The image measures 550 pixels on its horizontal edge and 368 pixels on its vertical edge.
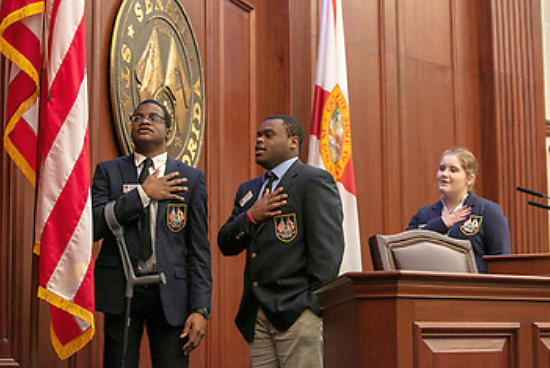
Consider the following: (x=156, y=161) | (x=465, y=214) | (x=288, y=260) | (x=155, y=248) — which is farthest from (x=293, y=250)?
(x=465, y=214)

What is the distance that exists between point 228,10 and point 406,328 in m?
3.71

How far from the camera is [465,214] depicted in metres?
4.54

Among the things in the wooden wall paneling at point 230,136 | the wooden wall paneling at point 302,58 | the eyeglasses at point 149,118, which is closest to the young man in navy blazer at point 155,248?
the eyeglasses at point 149,118

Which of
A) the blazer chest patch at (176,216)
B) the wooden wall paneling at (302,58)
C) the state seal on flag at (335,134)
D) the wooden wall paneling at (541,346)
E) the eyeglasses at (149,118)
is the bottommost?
the wooden wall paneling at (541,346)

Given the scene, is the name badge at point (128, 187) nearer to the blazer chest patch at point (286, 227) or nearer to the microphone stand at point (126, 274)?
the microphone stand at point (126, 274)

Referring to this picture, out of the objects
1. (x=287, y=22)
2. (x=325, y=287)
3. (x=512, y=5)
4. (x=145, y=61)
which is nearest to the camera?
(x=325, y=287)

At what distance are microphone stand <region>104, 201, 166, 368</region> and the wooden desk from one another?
1.63m

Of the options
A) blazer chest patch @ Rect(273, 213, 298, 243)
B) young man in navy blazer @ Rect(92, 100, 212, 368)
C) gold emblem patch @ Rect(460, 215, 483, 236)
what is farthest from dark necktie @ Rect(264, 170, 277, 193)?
gold emblem patch @ Rect(460, 215, 483, 236)

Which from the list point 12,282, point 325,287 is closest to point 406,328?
point 325,287

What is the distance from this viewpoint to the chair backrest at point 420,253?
337cm

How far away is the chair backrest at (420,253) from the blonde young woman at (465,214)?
90cm

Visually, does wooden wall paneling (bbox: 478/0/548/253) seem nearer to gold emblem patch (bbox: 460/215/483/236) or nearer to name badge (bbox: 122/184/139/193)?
gold emblem patch (bbox: 460/215/483/236)

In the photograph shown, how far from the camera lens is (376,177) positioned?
646cm

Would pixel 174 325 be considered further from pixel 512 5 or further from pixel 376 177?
pixel 512 5
